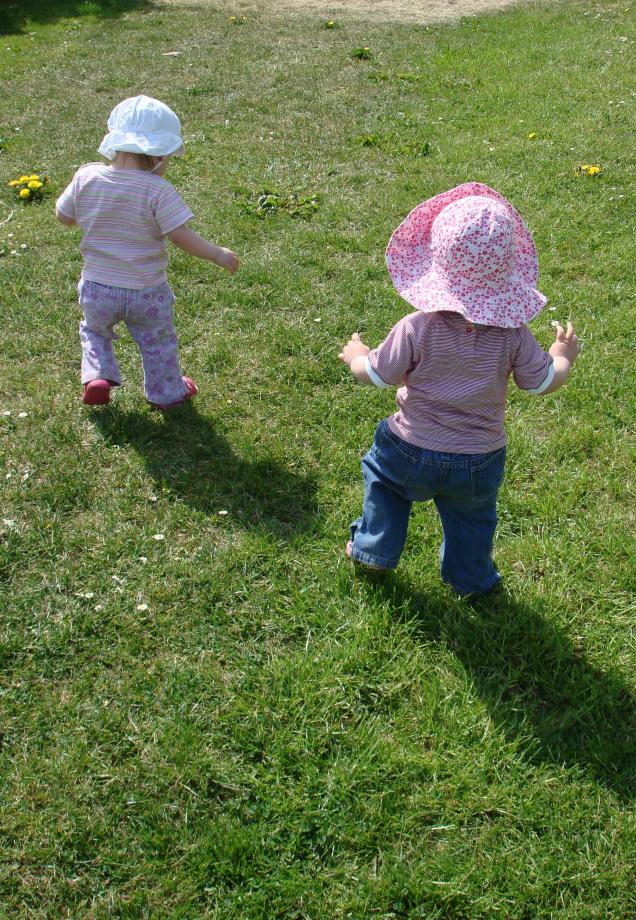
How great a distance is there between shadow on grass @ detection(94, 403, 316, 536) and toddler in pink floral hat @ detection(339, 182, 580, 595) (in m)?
0.70

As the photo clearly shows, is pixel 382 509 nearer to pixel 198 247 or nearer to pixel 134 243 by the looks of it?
pixel 198 247

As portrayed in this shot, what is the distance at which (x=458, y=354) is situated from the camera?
233 centimetres

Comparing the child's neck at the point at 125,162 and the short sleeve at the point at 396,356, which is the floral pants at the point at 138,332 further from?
the short sleeve at the point at 396,356

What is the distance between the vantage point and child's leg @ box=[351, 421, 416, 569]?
2.59 meters

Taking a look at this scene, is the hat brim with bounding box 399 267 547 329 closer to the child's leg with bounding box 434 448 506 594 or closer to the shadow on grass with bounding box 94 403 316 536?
the child's leg with bounding box 434 448 506 594

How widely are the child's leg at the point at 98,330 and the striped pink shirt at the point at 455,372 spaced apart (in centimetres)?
165

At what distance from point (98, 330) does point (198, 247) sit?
69 cm

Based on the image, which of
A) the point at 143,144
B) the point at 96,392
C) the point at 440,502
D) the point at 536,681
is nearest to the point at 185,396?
the point at 96,392

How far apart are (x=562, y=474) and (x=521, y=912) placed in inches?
73.9

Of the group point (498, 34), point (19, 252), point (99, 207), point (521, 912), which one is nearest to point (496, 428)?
point (521, 912)

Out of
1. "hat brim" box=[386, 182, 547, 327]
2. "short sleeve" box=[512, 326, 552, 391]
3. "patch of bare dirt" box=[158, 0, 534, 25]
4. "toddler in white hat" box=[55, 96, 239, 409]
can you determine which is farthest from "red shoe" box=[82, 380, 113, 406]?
"patch of bare dirt" box=[158, 0, 534, 25]

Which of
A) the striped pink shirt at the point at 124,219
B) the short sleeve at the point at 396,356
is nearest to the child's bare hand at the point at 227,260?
the striped pink shirt at the point at 124,219

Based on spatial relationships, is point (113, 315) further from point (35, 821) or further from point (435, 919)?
point (435, 919)

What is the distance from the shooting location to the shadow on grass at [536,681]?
2336mm
